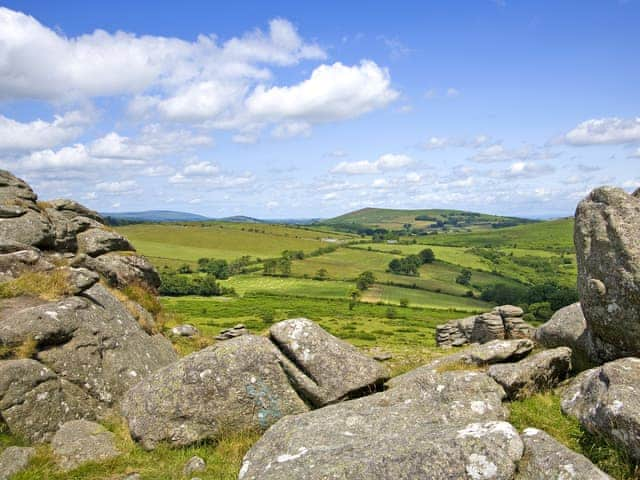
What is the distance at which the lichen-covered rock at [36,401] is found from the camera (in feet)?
42.2

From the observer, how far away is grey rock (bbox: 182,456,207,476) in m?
11.8

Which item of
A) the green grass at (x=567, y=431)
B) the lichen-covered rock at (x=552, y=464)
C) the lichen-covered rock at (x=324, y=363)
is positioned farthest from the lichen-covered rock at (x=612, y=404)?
the lichen-covered rock at (x=324, y=363)

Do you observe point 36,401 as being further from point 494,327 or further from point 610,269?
point 494,327

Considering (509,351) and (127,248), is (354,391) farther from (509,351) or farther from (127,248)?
(127,248)

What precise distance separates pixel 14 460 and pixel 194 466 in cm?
461

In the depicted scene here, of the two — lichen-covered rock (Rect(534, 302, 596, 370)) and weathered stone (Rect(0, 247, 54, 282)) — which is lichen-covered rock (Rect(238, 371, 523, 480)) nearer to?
lichen-covered rock (Rect(534, 302, 596, 370))

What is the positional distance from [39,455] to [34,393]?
7.21ft

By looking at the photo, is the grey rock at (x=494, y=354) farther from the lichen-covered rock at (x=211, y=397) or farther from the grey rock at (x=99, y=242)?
the grey rock at (x=99, y=242)

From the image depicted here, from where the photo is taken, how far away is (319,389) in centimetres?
1448

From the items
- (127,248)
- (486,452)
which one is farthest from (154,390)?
(127,248)

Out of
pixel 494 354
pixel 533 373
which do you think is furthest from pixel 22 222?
pixel 533 373

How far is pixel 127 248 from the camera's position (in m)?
35.4

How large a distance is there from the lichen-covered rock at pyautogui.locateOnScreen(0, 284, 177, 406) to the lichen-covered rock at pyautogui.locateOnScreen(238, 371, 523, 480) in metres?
7.64

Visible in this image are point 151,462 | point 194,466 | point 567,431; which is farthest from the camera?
point 151,462
